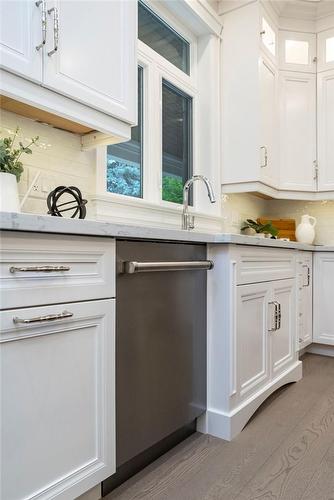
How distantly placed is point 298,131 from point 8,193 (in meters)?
2.73

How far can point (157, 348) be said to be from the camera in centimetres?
142

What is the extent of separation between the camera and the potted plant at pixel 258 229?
3.01m

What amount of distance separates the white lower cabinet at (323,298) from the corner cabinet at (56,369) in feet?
7.83

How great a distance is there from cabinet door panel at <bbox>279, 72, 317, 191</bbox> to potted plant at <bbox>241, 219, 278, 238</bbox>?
44cm

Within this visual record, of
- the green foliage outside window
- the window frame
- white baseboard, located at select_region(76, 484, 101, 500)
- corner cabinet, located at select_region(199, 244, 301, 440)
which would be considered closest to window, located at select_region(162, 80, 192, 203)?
the green foliage outside window

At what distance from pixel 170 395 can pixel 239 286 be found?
1.96ft

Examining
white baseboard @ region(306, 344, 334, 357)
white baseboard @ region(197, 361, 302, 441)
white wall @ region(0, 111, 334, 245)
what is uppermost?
white wall @ region(0, 111, 334, 245)

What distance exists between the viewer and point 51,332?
103cm

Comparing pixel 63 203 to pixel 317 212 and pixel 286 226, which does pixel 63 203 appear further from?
pixel 317 212

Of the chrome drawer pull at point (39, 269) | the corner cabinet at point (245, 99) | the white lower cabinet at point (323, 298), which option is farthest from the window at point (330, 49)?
the chrome drawer pull at point (39, 269)

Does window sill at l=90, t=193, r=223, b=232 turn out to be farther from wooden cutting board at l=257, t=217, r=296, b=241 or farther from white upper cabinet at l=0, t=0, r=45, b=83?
wooden cutting board at l=257, t=217, r=296, b=241

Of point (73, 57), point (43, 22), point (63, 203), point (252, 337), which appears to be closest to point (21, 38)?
point (43, 22)

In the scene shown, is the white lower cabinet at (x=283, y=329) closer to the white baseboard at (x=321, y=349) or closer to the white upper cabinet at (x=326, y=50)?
the white baseboard at (x=321, y=349)

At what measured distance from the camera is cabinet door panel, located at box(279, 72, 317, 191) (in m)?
3.19
